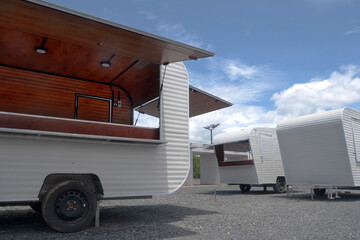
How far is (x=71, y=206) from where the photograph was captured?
545 cm

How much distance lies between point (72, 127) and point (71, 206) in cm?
143

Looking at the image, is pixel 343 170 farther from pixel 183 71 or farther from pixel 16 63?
pixel 16 63

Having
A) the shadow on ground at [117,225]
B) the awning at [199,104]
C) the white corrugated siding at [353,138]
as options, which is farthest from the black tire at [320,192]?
the shadow on ground at [117,225]

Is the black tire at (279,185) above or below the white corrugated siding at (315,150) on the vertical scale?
below

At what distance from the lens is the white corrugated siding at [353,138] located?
10250mm

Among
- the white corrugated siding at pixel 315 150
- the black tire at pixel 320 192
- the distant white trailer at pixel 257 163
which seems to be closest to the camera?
the white corrugated siding at pixel 315 150

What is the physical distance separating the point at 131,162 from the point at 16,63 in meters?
3.95

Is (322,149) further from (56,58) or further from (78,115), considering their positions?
(56,58)

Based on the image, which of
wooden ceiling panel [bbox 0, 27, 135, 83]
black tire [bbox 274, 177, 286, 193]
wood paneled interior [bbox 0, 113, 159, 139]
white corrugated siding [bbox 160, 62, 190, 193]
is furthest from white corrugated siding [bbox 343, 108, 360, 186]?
wooden ceiling panel [bbox 0, 27, 135, 83]

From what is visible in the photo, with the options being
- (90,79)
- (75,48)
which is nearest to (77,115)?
(90,79)

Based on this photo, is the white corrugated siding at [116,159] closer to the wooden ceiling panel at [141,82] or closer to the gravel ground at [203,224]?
the wooden ceiling panel at [141,82]

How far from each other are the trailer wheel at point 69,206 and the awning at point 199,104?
12.1ft

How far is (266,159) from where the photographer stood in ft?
44.7

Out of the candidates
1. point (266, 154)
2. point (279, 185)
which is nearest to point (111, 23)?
point (266, 154)
